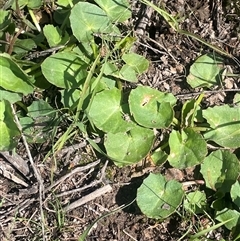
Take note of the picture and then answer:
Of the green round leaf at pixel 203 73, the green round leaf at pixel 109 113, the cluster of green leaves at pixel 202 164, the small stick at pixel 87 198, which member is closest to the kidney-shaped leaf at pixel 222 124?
the cluster of green leaves at pixel 202 164

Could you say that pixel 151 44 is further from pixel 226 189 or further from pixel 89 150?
pixel 226 189

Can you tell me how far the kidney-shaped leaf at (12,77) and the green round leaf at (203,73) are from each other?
1.94ft

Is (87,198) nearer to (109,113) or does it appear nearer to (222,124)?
(109,113)

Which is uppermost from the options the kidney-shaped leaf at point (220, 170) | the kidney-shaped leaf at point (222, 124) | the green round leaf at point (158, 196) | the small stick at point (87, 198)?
the kidney-shaped leaf at point (222, 124)

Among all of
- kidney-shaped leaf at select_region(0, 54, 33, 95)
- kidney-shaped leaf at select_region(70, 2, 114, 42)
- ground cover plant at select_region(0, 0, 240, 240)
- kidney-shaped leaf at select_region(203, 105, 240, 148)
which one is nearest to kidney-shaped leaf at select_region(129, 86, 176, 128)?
ground cover plant at select_region(0, 0, 240, 240)

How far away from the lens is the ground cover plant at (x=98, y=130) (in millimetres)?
1854

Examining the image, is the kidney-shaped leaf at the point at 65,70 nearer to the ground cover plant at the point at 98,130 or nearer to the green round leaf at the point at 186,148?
the ground cover plant at the point at 98,130

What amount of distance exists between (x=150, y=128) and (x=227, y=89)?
0.33 metres

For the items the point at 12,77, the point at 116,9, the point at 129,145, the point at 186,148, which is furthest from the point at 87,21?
the point at 186,148

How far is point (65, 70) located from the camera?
187 cm

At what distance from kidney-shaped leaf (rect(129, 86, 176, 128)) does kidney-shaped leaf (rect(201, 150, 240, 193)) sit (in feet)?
0.66

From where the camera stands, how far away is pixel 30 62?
188 centimetres

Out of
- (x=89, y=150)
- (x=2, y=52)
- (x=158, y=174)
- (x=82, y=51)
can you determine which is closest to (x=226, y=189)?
(x=158, y=174)

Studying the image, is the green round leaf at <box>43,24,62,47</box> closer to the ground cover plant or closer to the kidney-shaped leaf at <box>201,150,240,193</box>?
the ground cover plant
